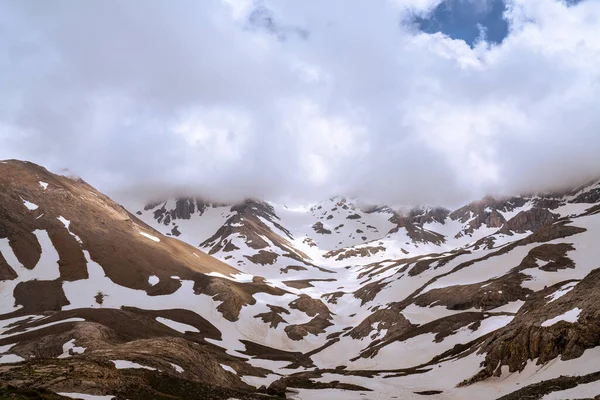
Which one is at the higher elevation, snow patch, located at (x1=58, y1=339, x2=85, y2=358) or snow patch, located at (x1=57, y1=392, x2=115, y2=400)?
snow patch, located at (x1=58, y1=339, x2=85, y2=358)

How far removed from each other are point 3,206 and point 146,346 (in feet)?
414

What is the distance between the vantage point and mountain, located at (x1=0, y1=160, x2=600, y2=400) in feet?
110

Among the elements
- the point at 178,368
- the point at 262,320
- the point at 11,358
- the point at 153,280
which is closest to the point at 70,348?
the point at 11,358

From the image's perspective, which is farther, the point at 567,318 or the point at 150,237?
the point at 150,237

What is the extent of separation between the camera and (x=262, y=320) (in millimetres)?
123938

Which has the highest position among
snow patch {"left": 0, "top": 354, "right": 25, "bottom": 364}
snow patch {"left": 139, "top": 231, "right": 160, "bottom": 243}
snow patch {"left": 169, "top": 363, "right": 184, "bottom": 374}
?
snow patch {"left": 139, "top": 231, "right": 160, "bottom": 243}

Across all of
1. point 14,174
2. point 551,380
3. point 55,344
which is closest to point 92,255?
point 14,174

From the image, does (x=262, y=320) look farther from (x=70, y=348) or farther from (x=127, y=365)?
(x=127, y=365)

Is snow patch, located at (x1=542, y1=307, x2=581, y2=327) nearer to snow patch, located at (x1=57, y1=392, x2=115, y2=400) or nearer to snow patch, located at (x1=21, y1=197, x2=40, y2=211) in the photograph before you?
snow patch, located at (x1=57, y1=392, x2=115, y2=400)

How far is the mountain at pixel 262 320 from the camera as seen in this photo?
33.4 metres

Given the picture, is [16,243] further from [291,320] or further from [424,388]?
[424,388]

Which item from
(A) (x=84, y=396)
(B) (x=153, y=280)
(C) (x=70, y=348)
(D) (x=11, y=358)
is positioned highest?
(B) (x=153, y=280)

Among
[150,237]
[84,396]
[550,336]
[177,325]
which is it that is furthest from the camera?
[150,237]

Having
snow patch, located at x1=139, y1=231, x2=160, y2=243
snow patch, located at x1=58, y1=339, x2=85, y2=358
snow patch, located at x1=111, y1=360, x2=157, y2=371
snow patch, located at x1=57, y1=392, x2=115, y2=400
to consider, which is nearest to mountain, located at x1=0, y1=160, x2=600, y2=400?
snow patch, located at x1=111, y1=360, x2=157, y2=371
